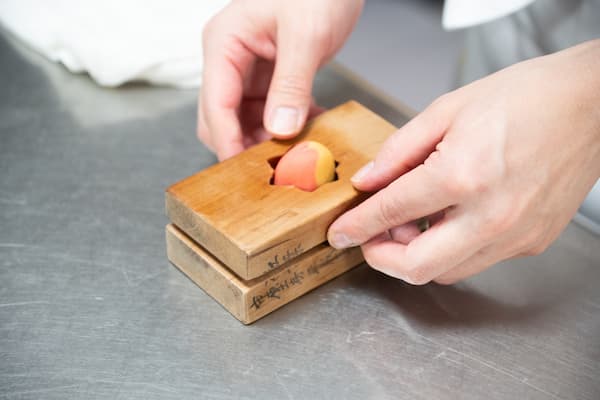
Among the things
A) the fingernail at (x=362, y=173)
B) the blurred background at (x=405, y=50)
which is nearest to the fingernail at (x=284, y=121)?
the fingernail at (x=362, y=173)

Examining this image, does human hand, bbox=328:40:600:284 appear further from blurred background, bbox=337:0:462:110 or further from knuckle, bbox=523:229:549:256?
blurred background, bbox=337:0:462:110

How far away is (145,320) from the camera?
2.79 feet

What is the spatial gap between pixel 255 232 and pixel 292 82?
282mm

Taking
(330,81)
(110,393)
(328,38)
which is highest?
(328,38)

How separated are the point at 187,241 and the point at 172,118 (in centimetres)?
36

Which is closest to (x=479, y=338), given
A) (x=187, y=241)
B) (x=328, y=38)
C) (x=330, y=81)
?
(x=187, y=241)

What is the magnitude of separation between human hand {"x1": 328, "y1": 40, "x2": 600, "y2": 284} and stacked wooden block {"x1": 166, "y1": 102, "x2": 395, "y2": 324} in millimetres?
33

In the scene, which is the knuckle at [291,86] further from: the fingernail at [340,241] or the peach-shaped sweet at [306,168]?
the fingernail at [340,241]

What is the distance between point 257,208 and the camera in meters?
0.85

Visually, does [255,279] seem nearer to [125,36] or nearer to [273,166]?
[273,166]

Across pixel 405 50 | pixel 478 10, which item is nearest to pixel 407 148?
pixel 478 10

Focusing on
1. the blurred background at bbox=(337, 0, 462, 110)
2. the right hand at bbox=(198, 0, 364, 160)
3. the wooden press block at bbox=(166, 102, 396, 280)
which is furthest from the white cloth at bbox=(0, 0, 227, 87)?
the blurred background at bbox=(337, 0, 462, 110)

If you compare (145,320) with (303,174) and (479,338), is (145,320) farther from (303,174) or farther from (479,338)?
(479,338)

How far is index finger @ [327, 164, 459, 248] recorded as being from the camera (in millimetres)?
790
